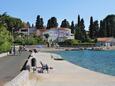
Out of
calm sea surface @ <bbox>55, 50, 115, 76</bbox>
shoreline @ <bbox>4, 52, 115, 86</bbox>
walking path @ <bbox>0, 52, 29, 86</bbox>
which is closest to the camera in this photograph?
shoreline @ <bbox>4, 52, 115, 86</bbox>

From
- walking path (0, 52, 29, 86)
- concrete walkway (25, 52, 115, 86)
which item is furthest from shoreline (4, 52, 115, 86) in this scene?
walking path (0, 52, 29, 86)

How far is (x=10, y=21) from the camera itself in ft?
621

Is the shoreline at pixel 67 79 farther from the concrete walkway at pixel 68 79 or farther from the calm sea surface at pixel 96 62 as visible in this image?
the calm sea surface at pixel 96 62

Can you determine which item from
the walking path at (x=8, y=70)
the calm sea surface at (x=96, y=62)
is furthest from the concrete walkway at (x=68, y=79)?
the calm sea surface at (x=96, y=62)

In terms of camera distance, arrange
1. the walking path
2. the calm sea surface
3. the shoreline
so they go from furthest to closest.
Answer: the calm sea surface → the walking path → the shoreline

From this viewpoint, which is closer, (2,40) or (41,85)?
(41,85)

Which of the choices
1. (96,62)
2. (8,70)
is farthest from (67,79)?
(96,62)

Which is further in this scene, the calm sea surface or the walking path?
the calm sea surface

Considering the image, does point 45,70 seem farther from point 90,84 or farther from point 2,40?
point 2,40

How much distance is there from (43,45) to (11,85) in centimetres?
18015

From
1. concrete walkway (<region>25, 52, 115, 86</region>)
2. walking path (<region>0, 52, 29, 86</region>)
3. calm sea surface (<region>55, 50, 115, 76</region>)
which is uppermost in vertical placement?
walking path (<region>0, 52, 29, 86</region>)

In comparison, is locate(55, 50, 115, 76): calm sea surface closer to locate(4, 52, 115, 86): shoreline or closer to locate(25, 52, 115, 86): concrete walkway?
locate(4, 52, 115, 86): shoreline

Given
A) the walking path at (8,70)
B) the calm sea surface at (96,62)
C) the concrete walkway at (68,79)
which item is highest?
the walking path at (8,70)

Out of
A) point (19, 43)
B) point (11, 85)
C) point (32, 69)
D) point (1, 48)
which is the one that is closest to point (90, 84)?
point (32, 69)
